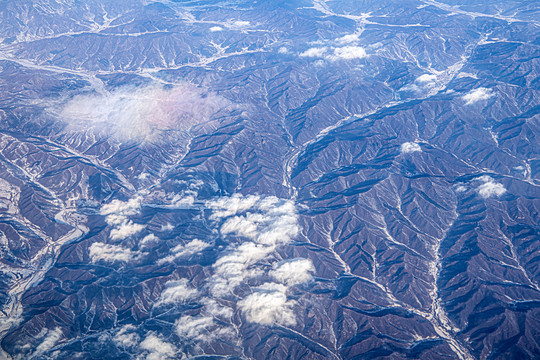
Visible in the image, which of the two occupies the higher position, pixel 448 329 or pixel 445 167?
pixel 445 167

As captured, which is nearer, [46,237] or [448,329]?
[448,329]

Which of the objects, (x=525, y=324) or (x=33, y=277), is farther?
(x=33, y=277)

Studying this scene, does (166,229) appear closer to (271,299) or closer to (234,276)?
(234,276)

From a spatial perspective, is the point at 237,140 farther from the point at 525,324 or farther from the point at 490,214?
the point at 525,324

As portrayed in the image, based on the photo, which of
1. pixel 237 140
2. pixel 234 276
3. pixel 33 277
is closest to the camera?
pixel 234 276

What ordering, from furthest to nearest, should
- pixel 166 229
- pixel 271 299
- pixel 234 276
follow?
1. pixel 166 229
2. pixel 234 276
3. pixel 271 299

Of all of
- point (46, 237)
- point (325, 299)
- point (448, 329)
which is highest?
point (46, 237)

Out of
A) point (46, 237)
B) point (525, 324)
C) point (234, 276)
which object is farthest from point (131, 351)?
point (525, 324)

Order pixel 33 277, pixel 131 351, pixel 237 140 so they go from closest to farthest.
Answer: pixel 131 351
pixel 33 277
pixel 237 140

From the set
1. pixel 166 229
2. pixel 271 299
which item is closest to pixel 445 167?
pixel 271 299

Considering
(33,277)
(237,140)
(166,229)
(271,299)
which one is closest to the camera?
(271,299)
